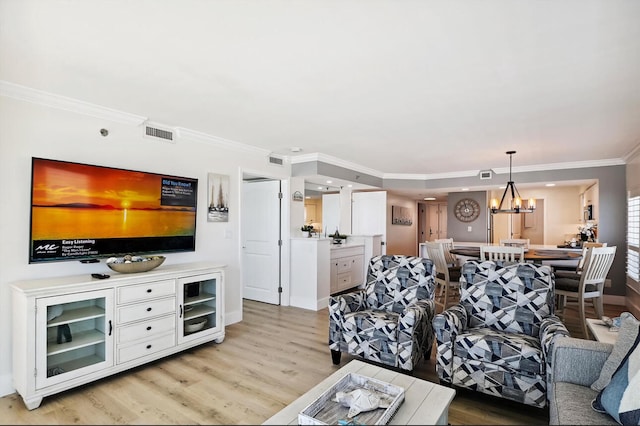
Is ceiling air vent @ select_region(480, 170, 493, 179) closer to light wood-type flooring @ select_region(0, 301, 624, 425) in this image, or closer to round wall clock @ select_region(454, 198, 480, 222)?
round wall clock @ select_region(454, 198, 480, 222)

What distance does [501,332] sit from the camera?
8.63 ft

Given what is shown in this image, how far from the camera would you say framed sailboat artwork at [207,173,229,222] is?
399cm

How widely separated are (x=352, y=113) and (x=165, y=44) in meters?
1.71

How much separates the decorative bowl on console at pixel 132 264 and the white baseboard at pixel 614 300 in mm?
6505

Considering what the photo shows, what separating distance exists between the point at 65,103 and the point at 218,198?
1721 mm

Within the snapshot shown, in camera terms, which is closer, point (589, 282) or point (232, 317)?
point (589, 282)

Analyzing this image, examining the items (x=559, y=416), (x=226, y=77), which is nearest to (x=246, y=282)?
(x=226, y=77)

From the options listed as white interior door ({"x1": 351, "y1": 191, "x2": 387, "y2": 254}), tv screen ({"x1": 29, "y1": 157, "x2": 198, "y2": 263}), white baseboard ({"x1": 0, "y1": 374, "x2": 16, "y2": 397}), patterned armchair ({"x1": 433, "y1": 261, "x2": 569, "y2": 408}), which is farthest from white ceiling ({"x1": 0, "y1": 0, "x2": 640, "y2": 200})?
white interior door ({"x1": 351, "y1": 191, "x2": 387, "y2": 254})

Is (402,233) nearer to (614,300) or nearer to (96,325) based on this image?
(614,300)

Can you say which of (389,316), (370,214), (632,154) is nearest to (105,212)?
(389,316)

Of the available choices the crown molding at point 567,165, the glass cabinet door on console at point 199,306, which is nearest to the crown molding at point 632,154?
the crown molding at point 567,165

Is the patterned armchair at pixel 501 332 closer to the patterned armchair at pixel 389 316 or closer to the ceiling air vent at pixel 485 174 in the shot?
the patterned armchair at pixel 389 316

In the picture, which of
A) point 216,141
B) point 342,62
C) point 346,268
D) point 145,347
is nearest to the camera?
point 342,62

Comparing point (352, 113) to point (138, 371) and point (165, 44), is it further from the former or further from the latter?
point (138, 371)
